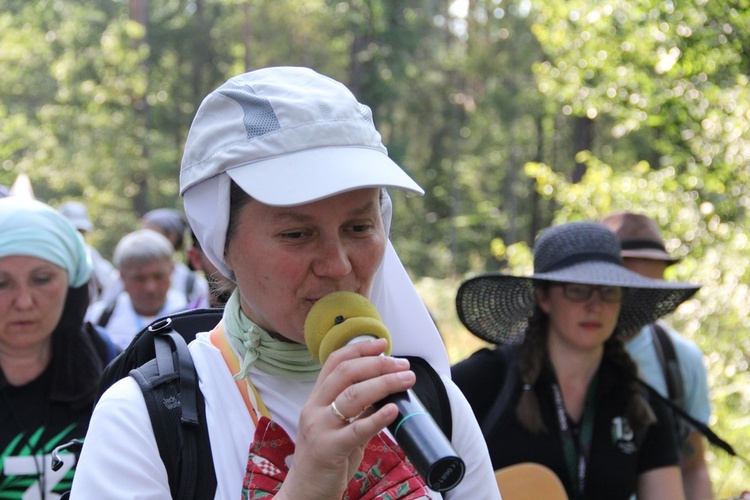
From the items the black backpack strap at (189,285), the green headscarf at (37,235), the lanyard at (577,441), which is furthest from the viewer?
the black backpack strap at (189,285)

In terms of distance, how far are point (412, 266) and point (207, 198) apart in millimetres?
34043

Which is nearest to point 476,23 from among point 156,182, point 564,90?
point 156,182

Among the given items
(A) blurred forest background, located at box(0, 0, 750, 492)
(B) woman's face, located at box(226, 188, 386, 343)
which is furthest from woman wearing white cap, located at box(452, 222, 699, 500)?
(A) blurred forest background, located at box(0, 0, 750, 492)

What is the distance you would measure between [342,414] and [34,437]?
209 cm

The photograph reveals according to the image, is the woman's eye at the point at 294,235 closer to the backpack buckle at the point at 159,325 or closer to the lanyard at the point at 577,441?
the backpack buckle at the point at 159,325

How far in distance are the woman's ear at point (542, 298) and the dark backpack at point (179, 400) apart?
2.04m

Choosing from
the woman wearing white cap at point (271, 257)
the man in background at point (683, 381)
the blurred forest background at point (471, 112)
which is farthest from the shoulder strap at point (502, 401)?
the blurred forest background at point (471, 112)

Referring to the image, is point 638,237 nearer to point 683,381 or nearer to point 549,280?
point 683,381

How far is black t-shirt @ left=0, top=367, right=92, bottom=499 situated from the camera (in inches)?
121

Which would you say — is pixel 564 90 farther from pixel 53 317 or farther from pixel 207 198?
pixel 207 198

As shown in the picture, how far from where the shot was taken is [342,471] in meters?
1.49

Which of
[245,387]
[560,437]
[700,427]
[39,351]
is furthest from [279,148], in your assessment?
[700,427]

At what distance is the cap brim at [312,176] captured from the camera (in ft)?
5.31

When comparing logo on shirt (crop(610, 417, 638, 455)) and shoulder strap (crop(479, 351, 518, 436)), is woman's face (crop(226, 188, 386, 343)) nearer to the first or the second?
shoulder strap (crop(479, 351, 518, 436))
